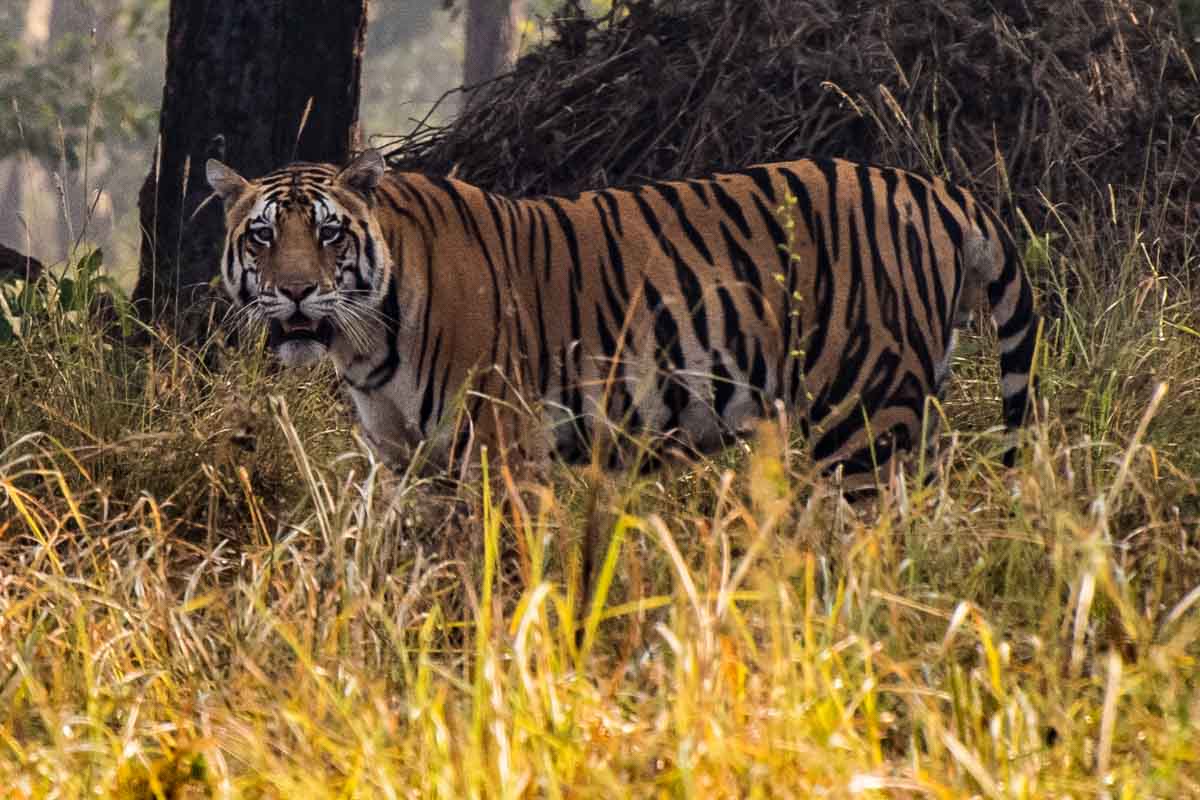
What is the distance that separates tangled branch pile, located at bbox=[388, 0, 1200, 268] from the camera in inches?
288

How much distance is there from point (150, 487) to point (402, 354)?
0.97m

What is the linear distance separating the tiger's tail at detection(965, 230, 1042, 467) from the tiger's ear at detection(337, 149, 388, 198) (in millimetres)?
1647

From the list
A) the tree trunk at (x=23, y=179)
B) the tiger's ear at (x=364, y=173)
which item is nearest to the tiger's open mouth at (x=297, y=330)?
the tiger's ear at (x=364, y=173)

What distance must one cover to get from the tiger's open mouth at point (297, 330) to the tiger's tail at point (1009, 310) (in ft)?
5.93

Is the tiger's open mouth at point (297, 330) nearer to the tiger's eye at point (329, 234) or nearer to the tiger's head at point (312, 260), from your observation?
the tiger's head at point (312, 260)

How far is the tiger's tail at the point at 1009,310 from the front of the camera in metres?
5.16

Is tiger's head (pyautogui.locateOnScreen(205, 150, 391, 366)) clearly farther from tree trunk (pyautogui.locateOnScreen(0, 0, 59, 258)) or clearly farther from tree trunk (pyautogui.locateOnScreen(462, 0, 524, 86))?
tree trunk (pyautogui.locateOnScreen(0, 0, 59, 258))

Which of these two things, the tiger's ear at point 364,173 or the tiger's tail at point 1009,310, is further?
the tiger's tail at point 1009,310

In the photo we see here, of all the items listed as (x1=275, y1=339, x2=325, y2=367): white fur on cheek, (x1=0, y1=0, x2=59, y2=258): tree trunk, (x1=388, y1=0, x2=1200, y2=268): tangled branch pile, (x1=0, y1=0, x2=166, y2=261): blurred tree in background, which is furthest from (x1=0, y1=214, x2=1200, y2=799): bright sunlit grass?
(x1=0, y1=0, x2=59, y2=258): tree trunk

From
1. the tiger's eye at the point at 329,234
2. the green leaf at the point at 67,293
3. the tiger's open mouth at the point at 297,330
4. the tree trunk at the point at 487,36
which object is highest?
the tree trunk at the point at 487,36

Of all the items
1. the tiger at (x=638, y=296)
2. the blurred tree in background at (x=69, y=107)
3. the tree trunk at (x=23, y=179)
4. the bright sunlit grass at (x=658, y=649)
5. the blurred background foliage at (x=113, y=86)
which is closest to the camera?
the bright sunlit grass at (x=658, y=649)

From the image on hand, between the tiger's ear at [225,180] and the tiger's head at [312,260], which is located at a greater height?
the tiger's ear at [225,180]

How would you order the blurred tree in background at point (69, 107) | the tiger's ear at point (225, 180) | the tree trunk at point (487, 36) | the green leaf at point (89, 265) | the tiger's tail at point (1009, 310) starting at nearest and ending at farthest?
the tiger's ear at point (225, 180) → the tiger's tail at point (1009, 310) → the green leaf at point (89, 265) → the blurred tree in background at point (69, 107) → the tree trunk at point (487, 36)

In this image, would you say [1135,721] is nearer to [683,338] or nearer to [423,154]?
[683,338]
